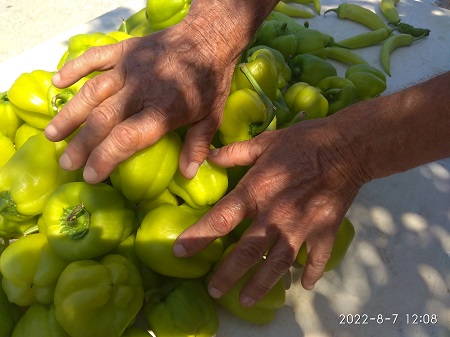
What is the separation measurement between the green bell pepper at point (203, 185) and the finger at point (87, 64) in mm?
465

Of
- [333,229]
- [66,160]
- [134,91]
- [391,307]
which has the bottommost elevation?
[391,307]

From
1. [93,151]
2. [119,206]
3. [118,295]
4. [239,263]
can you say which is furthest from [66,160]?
[239,263]

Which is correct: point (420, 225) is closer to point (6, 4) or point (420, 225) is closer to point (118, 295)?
point (118, 295)

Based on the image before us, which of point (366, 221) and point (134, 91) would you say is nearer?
point (134, 91)

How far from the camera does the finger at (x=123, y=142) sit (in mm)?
1321

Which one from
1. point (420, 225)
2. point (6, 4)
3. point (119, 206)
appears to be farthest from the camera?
point (6, 4)

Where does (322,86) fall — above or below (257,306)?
above

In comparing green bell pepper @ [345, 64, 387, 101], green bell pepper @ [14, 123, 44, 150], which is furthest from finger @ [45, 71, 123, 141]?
green bell pepper @ [345, 64, 387, 101]

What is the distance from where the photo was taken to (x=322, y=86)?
2227 mm

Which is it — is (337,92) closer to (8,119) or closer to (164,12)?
(164,12)

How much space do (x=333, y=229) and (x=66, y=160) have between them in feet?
2.96

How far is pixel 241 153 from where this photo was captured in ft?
4.98
